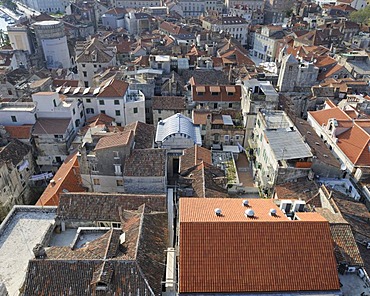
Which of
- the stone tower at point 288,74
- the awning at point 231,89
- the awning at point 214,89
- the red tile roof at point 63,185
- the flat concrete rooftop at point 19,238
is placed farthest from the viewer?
the stone tower at point 288,74

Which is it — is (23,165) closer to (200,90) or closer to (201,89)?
(200,90)

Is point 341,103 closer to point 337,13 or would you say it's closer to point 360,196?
point 360,196

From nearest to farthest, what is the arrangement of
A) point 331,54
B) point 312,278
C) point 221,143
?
1. point 312,278
2. point 221,143
3. point 331,54

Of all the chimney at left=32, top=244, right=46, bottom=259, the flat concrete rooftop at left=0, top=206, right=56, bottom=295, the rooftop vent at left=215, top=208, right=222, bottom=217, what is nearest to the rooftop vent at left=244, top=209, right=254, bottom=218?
the rooftop vent at left=215, top=208, right=222, bottom=217

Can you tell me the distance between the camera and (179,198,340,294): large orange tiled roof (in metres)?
26.1

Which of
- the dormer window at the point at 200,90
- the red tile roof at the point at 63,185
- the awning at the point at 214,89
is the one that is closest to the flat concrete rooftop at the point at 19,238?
the red tile roof at the point at 63,185

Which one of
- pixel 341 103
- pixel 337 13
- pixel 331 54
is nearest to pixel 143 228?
pixel 341 103

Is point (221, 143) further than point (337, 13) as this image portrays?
No

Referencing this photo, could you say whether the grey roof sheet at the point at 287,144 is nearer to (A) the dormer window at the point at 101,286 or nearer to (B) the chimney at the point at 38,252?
(A) the dormer window at the point at 101,286

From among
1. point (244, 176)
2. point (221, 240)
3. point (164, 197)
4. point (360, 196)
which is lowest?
point (244, 176)

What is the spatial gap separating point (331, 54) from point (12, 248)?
3726 inches

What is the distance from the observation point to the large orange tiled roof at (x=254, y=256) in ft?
85.7

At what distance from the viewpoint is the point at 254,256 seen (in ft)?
88.5

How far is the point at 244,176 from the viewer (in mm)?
53875
